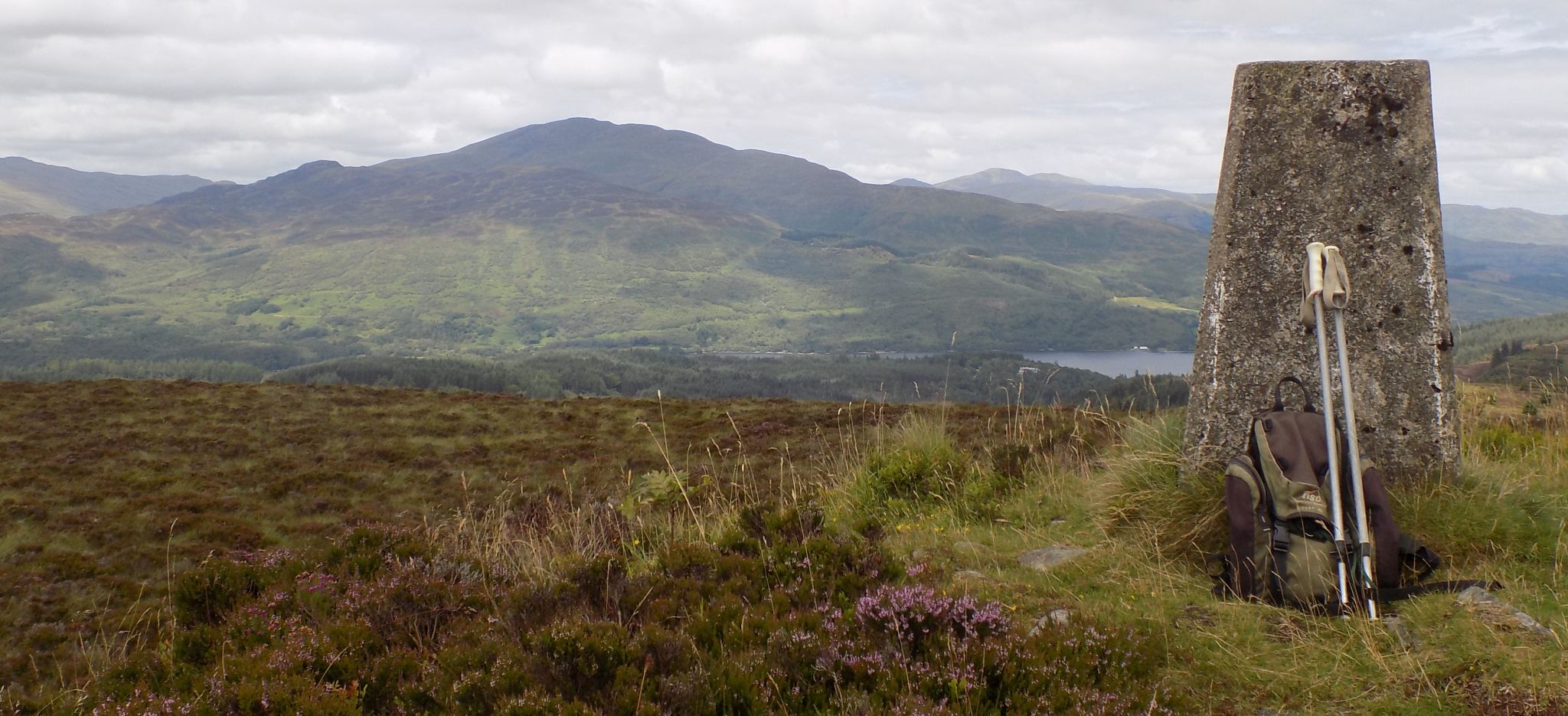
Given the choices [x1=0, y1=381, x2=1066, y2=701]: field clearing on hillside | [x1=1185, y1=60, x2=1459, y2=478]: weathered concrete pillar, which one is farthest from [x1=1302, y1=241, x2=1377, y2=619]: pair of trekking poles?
[x1=0, y1=381, x2=1066, y2=701]: field clearing on hillside

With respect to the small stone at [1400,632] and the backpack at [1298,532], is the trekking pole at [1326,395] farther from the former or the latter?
the small stone at [1400,632]

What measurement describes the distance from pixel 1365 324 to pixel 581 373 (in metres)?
93.4

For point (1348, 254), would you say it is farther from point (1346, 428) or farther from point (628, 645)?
point (628, 645)

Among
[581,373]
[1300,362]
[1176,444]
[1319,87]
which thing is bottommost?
[581,373]

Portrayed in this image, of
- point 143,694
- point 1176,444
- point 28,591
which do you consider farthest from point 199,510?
point 1176,444

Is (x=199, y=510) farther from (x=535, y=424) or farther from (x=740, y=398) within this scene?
(x=740, y=398)

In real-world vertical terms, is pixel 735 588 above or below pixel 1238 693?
above

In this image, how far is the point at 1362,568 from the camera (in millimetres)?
5023

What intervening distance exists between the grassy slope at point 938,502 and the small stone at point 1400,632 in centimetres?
4

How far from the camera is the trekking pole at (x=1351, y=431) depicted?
4.99 m

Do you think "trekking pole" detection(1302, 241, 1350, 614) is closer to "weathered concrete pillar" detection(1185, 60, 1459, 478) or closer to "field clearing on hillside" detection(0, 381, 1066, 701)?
"weathered concrete pillar" detection(1185, 60, 1459, 478)

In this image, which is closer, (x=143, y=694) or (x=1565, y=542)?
(x=143, y=694)

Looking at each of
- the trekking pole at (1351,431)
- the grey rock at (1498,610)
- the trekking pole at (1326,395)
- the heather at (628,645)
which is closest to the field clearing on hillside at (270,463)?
the heather at (628,645)

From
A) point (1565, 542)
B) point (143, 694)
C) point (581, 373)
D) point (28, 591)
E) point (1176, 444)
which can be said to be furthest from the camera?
point (581, 373)
